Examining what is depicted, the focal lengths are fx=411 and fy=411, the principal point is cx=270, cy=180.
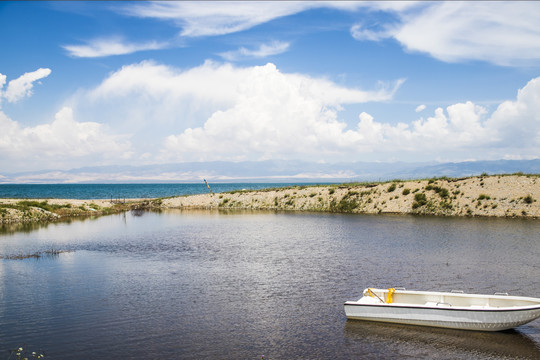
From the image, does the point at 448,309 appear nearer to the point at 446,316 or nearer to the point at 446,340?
the point at 446,316

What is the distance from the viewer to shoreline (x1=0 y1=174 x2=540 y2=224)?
189 feet

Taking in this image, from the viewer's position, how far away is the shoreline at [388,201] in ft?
189

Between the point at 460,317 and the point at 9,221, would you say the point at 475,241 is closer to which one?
the point at 460,317

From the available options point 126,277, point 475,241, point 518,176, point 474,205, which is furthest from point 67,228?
point 518,176

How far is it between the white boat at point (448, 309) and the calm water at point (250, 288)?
43cm

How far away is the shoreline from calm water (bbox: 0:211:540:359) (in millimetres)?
13338

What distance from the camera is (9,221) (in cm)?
5838

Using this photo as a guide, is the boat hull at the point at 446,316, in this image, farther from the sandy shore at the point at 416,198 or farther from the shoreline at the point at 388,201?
the sandy shore at the point at 416,198

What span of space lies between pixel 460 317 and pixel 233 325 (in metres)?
9.96

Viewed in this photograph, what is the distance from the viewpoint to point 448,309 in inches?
701

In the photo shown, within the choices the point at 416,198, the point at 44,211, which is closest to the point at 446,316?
the point at 416,198

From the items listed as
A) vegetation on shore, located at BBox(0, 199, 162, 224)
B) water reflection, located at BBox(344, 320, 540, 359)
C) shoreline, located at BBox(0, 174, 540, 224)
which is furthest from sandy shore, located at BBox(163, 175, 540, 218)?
water reflection, located at BBox(344, 320, 540, 359)

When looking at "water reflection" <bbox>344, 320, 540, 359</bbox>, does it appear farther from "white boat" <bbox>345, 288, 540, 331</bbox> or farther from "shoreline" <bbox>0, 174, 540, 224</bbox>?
"shoreline" <bbox>0, 174, 540, 224</bbox>

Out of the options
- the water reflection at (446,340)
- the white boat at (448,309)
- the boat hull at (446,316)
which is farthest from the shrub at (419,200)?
the boat hull at (446,316)
